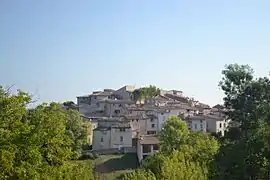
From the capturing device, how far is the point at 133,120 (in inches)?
1901

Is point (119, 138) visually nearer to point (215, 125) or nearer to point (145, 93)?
point (215, 125)

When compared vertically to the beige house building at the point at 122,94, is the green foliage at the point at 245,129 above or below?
below

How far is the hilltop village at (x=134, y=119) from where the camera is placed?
43156mm

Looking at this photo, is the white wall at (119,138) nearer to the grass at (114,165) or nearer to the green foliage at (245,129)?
the grass at (114,165)

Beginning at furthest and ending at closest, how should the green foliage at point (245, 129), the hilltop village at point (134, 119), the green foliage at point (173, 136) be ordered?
the hilltop village at point (134, 119), the green foliage at point (173, 136), the green foliage at point (245, 129)

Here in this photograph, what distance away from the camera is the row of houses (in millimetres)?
43478

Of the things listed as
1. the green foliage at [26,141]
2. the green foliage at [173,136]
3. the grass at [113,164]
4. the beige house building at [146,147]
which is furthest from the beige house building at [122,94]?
the green foliage at [26,141]

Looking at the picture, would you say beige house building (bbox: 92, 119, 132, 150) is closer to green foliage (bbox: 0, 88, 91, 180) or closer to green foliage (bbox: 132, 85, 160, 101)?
green foliage (bbox: 132, 85, 160, 101)

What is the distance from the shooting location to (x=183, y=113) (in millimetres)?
53500

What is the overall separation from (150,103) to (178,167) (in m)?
44.5

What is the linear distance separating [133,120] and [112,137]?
208 inches

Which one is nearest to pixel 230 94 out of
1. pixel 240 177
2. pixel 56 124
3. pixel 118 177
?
pixel 118 177

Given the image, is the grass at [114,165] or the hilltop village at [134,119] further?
the hilltop village at [134,119]

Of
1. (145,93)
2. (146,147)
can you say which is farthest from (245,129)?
(145,93)
